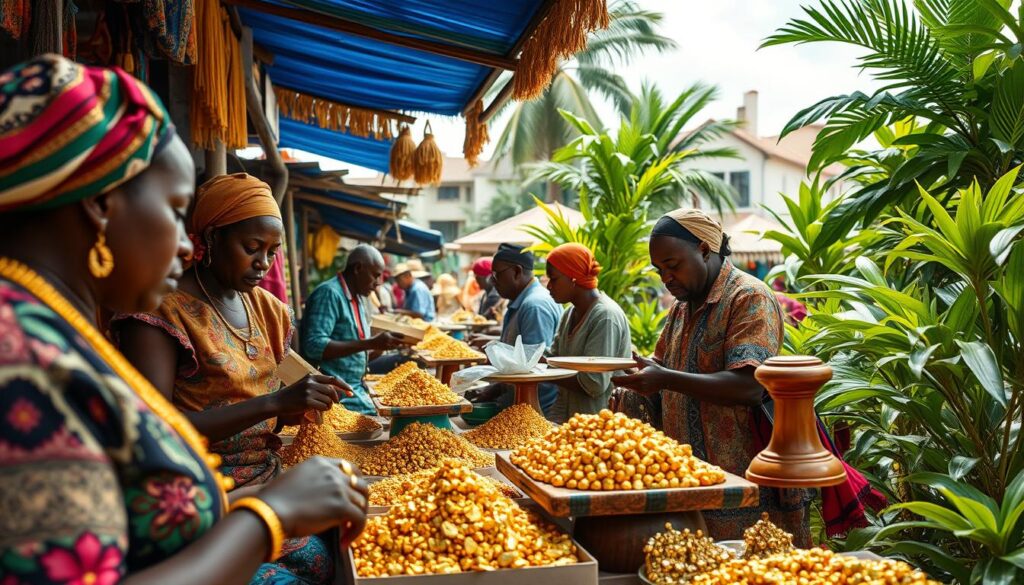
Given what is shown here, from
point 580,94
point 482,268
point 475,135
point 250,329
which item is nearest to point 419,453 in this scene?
point 250,329

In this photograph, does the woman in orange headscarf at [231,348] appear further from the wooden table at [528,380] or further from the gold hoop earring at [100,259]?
the wooden table at [528,380]

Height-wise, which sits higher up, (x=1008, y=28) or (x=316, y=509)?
(x=1008, y=28)

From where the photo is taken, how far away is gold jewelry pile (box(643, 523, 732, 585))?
1.88 m

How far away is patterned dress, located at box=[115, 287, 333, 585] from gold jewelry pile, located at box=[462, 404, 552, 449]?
1.22m

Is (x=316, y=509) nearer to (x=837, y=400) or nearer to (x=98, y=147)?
(x=98, y=147)

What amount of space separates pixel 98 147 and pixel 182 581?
552mm

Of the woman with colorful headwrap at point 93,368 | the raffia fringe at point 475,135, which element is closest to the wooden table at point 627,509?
the woman with colorful headwrap at point 93,368

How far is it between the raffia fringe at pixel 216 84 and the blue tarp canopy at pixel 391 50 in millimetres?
327

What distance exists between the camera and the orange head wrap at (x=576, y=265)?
4492mm

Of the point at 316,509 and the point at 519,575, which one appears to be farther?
the point at 519,575

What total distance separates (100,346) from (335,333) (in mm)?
4233

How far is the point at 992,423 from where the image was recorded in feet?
9.11

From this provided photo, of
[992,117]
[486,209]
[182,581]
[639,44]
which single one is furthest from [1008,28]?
[486,209]

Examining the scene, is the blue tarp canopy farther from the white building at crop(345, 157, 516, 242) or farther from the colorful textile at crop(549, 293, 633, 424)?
the white building at crop(345, 157, 516, 242)
